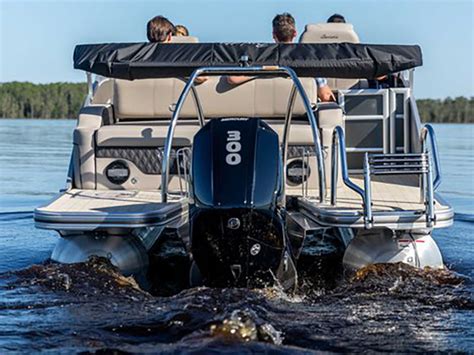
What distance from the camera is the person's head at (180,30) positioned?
410 inches

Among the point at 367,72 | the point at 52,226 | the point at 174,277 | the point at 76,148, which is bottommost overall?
the point at 174,277

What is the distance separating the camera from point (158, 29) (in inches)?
318

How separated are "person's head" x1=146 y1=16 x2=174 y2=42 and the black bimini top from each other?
1877 millimetres

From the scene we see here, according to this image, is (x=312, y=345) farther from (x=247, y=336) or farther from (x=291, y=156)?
(x=291, y=156)

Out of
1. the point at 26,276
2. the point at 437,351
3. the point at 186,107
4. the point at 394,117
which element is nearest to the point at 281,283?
the point at 437,351

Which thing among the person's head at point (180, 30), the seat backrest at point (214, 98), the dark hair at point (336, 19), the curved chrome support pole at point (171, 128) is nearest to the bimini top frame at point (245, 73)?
the curved chrome support pole at point (171, 128)

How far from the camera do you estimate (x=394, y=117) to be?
8.44 metres

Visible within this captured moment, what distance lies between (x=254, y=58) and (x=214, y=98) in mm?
1596

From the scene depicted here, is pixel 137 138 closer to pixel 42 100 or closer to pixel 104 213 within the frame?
pixel 104 213

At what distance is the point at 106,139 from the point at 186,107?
116 cm

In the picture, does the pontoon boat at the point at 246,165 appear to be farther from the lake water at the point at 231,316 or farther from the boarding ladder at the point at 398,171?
the lake water at the point at 231,316

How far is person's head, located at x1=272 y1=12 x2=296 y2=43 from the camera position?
8.37 meters

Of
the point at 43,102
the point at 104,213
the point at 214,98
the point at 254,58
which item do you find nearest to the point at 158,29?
the point at 214,98

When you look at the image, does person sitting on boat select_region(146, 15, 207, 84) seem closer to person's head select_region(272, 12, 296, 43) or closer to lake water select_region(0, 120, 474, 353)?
person's head select_region(272, 12, 296, 43)
